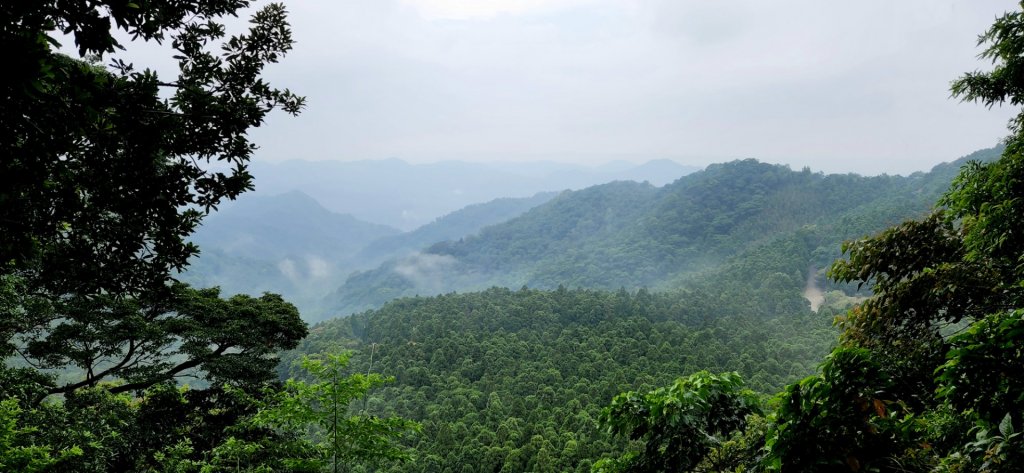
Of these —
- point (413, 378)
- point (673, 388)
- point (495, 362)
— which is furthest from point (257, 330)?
point (495, 362)

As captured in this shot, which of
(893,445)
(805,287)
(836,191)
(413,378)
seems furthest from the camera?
(836,191)

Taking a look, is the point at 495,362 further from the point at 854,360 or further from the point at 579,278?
the point at 579,278

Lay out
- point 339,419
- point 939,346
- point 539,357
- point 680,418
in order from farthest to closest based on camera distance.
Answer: point 539,357, point 339,419, point 939,346, point 680,418

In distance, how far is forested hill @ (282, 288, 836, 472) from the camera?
30500 millimetres

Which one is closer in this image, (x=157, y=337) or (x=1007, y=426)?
(x=1007, y=426)

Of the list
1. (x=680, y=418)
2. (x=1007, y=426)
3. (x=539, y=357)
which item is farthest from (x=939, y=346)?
(x=539, y=357)

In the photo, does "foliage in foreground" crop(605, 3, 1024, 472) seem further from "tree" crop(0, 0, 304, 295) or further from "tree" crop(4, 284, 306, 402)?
"tree" crop(4, 284, 306, 402)

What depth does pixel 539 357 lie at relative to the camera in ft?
176

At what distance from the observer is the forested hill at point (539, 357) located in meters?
30.5

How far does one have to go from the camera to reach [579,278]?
157875 millimetres

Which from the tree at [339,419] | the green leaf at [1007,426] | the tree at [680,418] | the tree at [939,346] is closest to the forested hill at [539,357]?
the tree at [339,419]

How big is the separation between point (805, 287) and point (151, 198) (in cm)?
11816

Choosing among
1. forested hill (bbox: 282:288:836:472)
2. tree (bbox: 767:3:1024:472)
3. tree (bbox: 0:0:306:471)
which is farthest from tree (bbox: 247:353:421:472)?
forested hill (bbox: 282:288:836:472)

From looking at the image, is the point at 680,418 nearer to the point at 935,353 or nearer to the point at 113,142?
the point at 935,353
